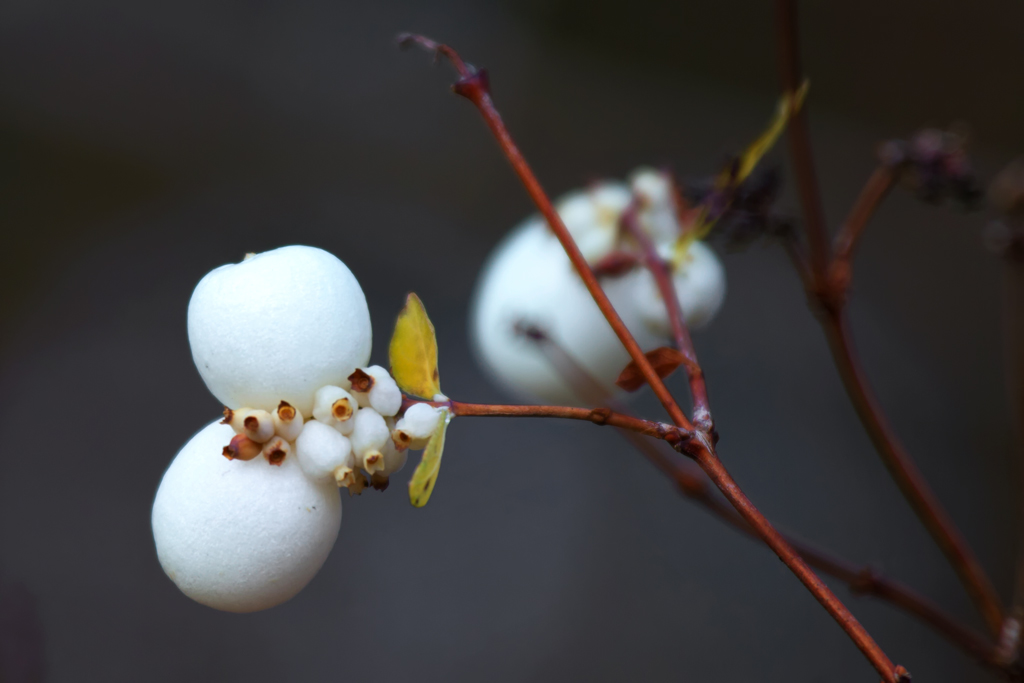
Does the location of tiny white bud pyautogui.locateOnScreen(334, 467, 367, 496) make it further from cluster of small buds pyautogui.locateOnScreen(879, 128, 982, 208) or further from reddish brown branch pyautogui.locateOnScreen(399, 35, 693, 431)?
cluster of small buds pyautogui.locateOnScreen(879, 128, 982, 208)

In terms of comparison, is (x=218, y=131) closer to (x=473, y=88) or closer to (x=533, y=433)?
(x=533, y=433)

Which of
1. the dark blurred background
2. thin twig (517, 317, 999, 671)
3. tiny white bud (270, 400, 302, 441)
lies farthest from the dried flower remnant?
the dark blurred background

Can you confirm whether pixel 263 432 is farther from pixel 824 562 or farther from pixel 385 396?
pixel 824 562

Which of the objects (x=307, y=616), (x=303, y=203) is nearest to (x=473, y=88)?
(x=307, y=616)

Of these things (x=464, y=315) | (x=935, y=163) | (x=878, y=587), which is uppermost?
(x=464, y=315)

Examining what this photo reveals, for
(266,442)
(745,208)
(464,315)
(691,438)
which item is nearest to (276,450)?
(266,442)

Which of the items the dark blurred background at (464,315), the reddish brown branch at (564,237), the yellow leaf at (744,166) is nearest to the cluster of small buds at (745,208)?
the yellow leaf at (744,166)
